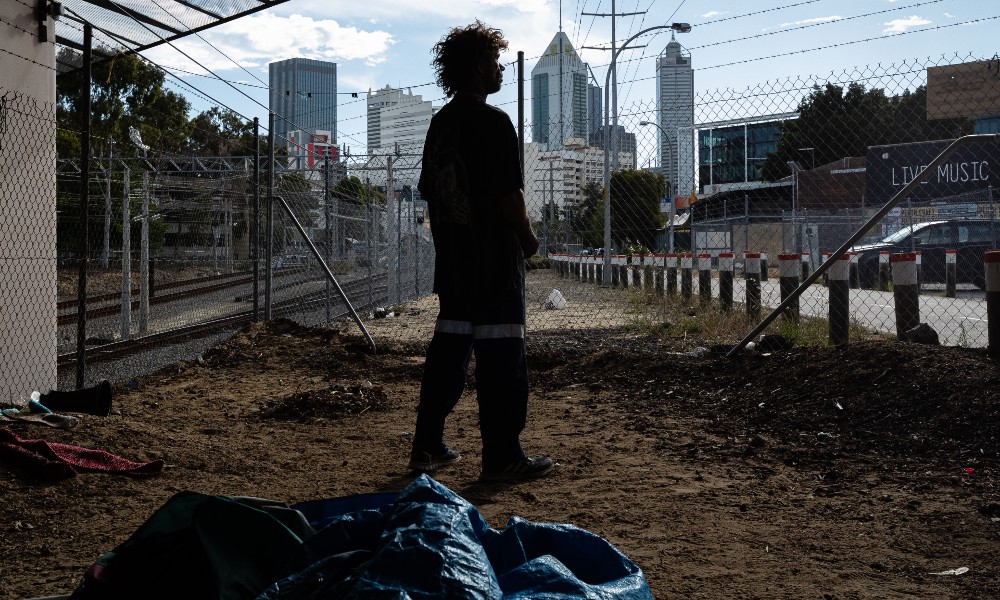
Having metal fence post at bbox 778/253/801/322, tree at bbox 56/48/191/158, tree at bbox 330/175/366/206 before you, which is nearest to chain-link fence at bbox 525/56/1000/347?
metal fence post at bbox 778/253/801/322

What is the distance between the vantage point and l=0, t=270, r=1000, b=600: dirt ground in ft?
10.4

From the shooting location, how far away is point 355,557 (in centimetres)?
198

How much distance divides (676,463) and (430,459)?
1226mm

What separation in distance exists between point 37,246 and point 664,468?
4829 millimetres

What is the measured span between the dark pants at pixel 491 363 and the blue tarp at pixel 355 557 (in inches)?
78.1

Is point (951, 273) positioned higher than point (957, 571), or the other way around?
point (951, 273)

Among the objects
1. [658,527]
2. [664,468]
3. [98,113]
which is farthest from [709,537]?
[98,113]

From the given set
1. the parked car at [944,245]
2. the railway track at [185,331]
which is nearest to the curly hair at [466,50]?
the railway track at [185,331]

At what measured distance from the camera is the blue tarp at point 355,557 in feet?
6.18

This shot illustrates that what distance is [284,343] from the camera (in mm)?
10289

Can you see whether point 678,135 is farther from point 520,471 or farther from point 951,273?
point 951,273

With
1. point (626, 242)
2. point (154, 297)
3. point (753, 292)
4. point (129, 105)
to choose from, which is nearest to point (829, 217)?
point (626, 242)

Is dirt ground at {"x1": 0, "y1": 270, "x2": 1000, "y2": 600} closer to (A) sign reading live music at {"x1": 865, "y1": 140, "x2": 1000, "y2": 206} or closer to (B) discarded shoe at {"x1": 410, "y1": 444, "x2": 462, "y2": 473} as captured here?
(B) discarded shoe at {"x1": 410, "y1": 444, "x2": 462, "y2": 473}

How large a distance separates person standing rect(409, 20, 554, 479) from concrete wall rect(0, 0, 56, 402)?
362 centimetres
